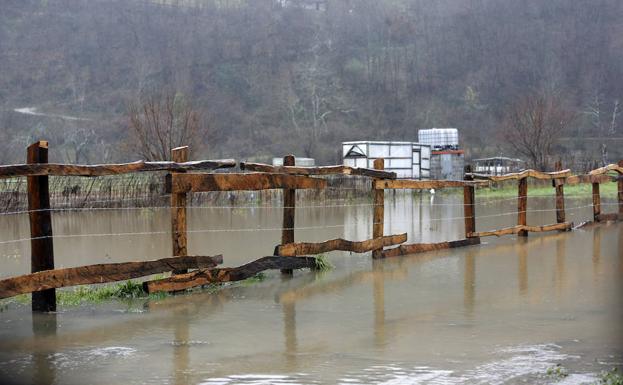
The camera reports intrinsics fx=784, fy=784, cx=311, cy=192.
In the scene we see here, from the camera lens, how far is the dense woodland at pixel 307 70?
8050 centimetres

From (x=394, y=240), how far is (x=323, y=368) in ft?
23.0

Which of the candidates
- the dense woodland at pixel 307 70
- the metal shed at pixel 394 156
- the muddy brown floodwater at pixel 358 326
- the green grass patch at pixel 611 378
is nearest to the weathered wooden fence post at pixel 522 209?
the muddy brown floodwater at pixel 358 326

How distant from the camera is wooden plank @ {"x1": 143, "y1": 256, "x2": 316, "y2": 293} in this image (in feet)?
29.5

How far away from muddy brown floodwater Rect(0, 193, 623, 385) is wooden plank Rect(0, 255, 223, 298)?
1.13ft

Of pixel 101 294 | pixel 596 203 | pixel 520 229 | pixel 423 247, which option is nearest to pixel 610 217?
pixel 596 203

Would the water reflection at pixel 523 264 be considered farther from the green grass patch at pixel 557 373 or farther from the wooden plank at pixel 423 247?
the green grass patch at pixel 557 373

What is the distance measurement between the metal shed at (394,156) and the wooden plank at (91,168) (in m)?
39.0

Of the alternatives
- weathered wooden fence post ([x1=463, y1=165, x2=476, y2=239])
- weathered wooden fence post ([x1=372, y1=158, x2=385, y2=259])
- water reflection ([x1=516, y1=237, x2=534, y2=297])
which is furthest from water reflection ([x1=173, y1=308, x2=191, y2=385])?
weathered wooden fence post ([x1=463, y1=165, x2=476, y2=239])

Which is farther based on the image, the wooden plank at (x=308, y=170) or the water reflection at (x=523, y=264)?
the wooden plank at (x=308, y=170)

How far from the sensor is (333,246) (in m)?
11.1

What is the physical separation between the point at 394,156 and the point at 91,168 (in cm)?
4272

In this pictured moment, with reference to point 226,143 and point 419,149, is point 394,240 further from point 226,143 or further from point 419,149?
point 226,143

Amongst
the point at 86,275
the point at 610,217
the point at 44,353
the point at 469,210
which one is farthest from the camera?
the point at 610,217

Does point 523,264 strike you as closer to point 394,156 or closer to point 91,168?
point 91,168
